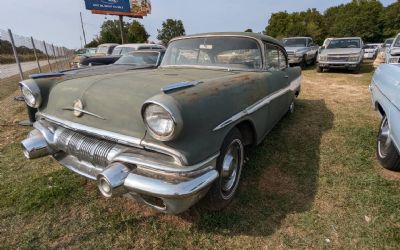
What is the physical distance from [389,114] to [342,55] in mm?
9786

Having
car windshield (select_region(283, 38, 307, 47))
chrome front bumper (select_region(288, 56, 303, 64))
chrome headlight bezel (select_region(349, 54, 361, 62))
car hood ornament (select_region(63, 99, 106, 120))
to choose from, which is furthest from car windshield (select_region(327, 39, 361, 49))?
car hood ornament (select_region(63, 99, 106, 120))

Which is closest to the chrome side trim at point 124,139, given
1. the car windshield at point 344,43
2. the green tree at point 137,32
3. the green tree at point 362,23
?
the car windshield at point 344,43

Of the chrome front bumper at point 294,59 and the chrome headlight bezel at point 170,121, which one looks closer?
the chrome headlight bezel at point 170,121

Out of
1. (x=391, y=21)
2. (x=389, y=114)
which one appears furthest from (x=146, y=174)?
(x=391, y=21)

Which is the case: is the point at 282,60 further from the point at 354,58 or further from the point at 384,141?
the point at 354,58

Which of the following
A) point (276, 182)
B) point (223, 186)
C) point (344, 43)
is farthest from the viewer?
point (344, 43)

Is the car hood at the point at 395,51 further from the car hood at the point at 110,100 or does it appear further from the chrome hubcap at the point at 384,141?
the car hood at the point at 110,100

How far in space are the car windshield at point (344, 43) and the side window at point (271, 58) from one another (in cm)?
970

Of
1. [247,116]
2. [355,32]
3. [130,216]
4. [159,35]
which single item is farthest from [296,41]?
[159,35]

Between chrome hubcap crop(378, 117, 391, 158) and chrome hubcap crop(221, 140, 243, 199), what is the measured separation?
179cm

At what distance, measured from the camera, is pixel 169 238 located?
7.24ft

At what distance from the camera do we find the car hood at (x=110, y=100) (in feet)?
6.75

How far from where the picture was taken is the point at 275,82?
3527 mm

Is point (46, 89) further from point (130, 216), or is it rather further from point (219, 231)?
point (219, 231)
